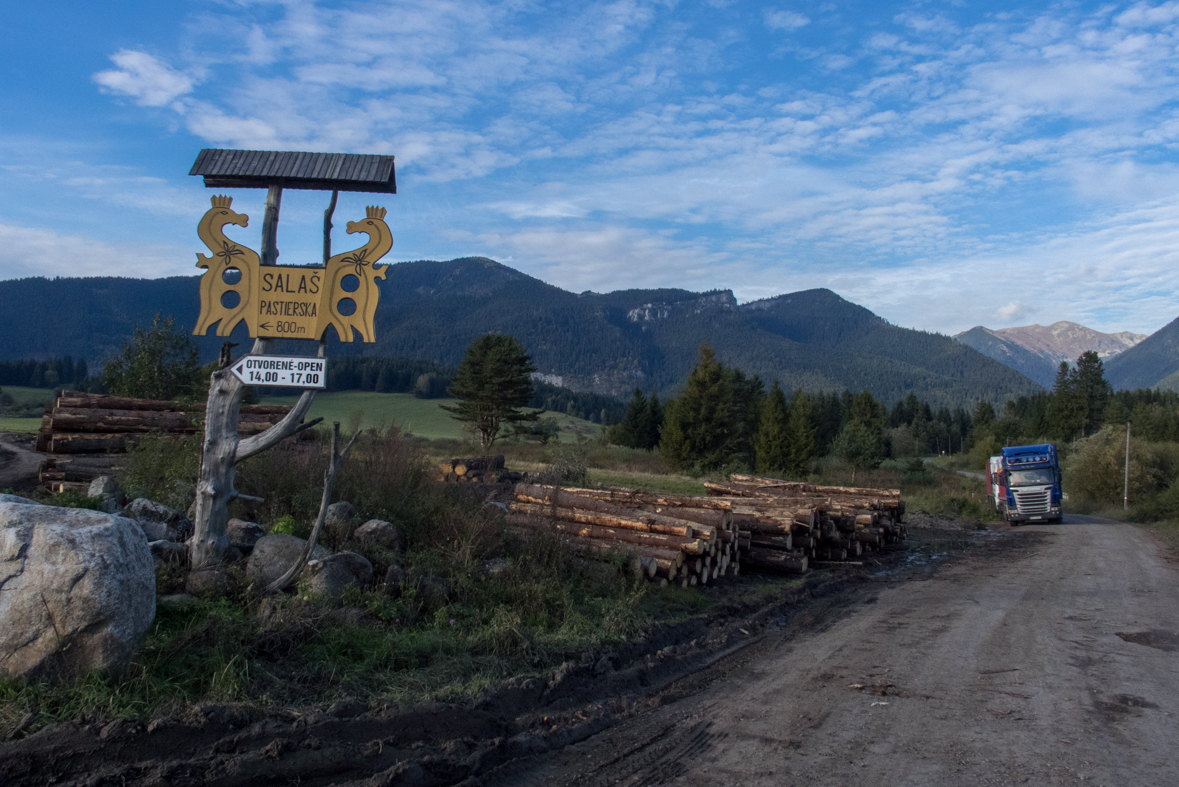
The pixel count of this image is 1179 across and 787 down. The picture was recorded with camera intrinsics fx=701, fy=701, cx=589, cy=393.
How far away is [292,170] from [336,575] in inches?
179

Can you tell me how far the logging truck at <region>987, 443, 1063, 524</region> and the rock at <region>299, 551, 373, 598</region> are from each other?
29.3 metres

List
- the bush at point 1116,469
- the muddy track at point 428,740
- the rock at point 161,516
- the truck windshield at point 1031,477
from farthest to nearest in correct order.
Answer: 1. the bush at point 1116,469
2. the truck windshield at point 1031,477
3. the rock at point 161,516
4. the muddy track at point 428,740

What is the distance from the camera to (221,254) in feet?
25.8

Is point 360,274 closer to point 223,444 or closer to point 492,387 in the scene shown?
point 223,444

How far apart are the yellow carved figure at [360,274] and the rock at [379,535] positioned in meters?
2.21

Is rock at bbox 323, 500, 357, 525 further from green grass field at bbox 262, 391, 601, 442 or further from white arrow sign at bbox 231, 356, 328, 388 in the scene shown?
green grass field at bbox 262, 391, 601, 442

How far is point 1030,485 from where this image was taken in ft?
94.3

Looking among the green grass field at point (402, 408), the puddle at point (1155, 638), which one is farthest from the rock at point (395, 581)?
the green grass field at point (402, 408)

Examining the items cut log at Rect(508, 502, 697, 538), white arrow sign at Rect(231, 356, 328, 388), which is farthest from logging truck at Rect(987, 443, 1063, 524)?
white arrow sign at Rect(231, 356, 328, 388)

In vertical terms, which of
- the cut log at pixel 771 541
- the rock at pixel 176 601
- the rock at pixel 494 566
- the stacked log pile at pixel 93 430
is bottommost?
the cut log at pixel 771 541

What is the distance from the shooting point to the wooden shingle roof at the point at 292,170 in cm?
793

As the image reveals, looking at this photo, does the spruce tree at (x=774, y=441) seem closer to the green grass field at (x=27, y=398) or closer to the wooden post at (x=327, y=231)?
the wooden post at (x=327, y=231)

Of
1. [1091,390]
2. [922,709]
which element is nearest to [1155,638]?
[922,709]

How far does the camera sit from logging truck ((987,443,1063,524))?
28.5m
